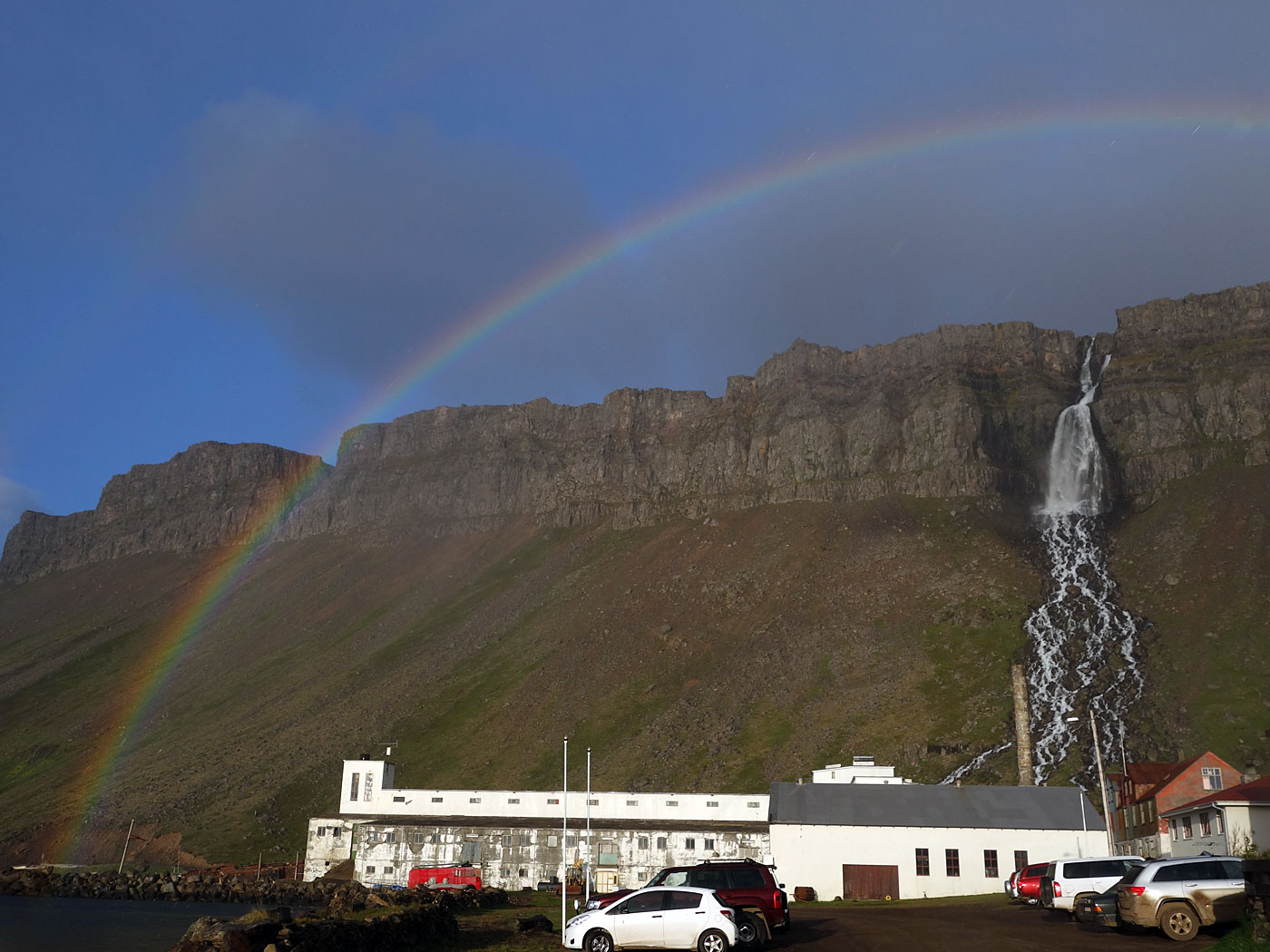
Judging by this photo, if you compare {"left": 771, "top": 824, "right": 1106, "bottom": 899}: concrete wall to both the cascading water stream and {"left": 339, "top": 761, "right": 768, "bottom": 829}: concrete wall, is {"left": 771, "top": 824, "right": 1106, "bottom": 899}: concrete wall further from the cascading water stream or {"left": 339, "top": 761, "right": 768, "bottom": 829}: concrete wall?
the cascading water stream

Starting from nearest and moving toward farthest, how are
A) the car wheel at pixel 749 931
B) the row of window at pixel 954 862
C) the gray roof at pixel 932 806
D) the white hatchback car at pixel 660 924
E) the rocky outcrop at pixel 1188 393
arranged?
the white hatchback car at pixel 660 924
the car wheel at pixel 749 931
the row of window at pixel 954 862
the gray roof at pixel 932 806
the rocky outcrop at pixel 1188 393

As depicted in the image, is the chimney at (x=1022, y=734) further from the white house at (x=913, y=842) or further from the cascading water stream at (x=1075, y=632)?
the white house at (x=913, y=842)

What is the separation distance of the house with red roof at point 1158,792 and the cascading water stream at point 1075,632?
618 inches

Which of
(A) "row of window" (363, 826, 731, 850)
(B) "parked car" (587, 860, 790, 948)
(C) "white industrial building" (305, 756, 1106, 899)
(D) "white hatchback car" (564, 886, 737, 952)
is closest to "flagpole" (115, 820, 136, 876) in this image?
(C) "white industrial building" (305, 756, 1106, 899)

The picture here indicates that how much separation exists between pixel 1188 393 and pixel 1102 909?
168113 millimetres

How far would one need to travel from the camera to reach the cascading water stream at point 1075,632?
111938mm

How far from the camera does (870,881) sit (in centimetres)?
6184

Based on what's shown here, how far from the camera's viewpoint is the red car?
146 ft

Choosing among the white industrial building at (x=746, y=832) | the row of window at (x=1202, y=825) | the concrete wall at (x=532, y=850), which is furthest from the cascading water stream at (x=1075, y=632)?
the row of window at (x=1202, y=825)

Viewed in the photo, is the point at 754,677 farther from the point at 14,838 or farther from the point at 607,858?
the point at 14,838

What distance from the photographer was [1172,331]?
196 metres

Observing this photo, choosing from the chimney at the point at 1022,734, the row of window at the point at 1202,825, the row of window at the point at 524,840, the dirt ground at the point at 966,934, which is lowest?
the dirt ground at the point at 966,934

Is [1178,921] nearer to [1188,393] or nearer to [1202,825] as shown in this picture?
[1202,825]

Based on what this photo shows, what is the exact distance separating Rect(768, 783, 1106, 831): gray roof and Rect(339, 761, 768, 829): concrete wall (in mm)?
19174
